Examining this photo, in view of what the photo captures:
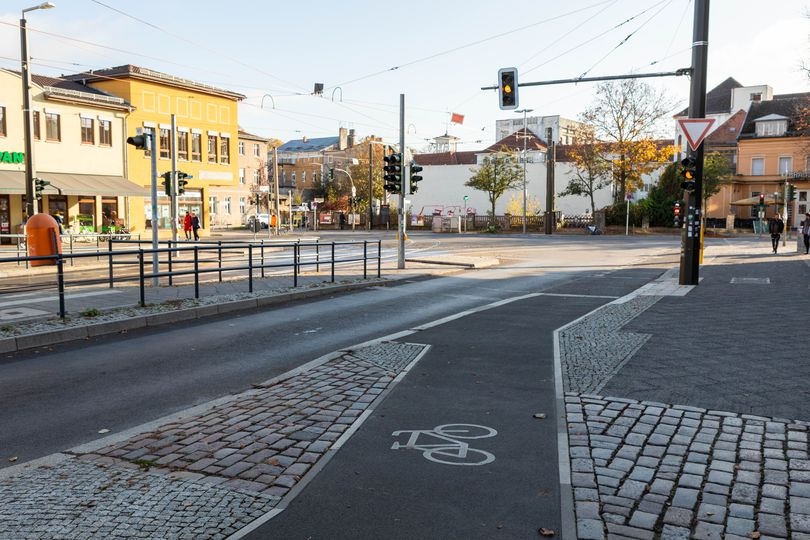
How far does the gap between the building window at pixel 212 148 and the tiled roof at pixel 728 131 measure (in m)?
52.3

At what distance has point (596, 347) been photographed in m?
8.94

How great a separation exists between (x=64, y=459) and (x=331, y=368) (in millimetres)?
3308

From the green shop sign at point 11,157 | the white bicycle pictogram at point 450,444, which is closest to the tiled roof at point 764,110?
the green shop sign at point 11,157

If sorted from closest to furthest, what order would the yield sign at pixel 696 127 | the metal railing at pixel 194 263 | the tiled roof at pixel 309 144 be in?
the metal railing at pixel 194 263, the yield sign at pixel 696 127, the tiled roof at pixel 309 144

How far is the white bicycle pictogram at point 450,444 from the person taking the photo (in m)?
4.91

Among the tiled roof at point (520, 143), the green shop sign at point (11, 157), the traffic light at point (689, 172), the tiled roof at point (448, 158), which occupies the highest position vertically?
the tiled roof at point (520, 143)

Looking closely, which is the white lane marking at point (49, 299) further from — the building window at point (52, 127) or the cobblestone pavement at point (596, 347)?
the building window at point (52, 127)

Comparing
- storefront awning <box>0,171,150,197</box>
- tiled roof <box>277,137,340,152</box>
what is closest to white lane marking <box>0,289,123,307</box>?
storefront awning <box>0,171,150,197</box>

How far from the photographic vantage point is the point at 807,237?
98.1ft

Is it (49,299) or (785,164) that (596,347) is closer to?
(49,299)

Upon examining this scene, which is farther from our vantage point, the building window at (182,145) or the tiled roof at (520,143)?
the tiled roof at (520,143)

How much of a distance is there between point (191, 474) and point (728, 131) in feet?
268

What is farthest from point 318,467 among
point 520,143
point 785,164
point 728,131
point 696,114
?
point 520,143

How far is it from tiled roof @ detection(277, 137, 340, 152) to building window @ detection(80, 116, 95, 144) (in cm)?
7893
